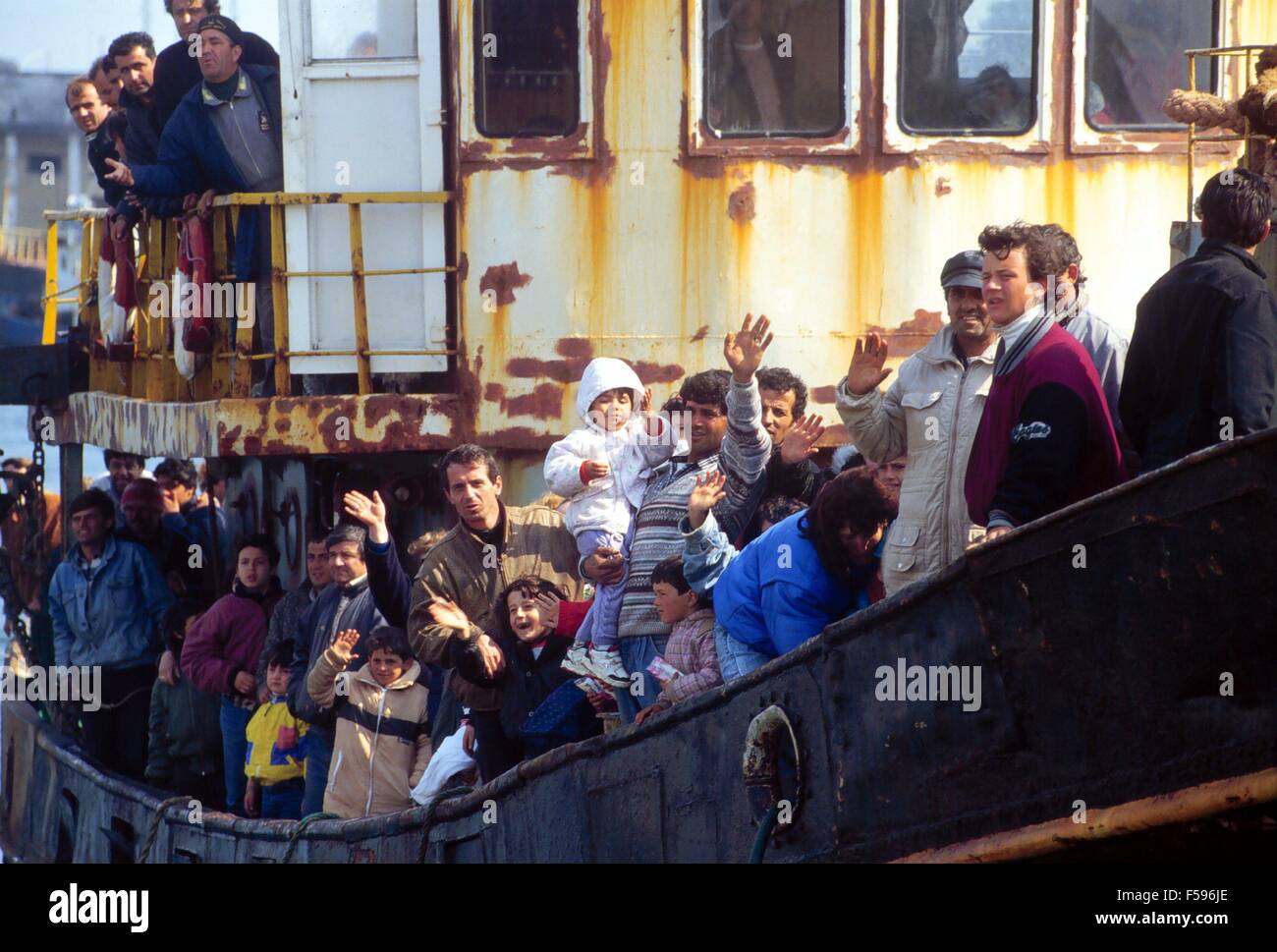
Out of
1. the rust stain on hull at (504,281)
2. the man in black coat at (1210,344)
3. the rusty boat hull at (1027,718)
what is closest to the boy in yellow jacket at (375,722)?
the rust stain on hull at (504,281)

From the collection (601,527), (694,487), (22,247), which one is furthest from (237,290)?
(22,247)

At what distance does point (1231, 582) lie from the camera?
13.0ft

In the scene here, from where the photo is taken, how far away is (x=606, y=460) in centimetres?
707

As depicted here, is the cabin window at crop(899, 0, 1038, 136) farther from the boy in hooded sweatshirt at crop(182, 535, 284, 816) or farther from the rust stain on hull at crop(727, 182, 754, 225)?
the boy in hooded sweatshirt at crop(182, 535, 284, 816)

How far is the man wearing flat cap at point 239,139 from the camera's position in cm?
852

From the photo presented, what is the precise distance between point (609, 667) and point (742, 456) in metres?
0.88

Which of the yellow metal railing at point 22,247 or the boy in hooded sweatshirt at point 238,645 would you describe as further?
the yellow metal railing at point 22,247

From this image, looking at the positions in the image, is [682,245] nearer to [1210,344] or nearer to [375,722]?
[375,722]

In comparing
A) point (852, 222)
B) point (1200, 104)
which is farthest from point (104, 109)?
point (1200, 104)

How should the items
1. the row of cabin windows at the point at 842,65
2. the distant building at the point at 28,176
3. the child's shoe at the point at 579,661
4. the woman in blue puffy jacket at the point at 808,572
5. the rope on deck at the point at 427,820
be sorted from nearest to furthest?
1. the woman in blue puffy jacket at the point at 808,572
2. the child's shoe at the point at 579,661
3. the rope on deck at the point at 427,820
4. the row of cabin windows at the point at 842,65
5. the distant building at the point at 28,176

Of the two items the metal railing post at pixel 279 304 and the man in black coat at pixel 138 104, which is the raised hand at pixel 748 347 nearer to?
the metal railing post at pixel 279 304

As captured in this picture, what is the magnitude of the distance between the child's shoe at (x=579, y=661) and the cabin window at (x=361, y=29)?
2935mm
